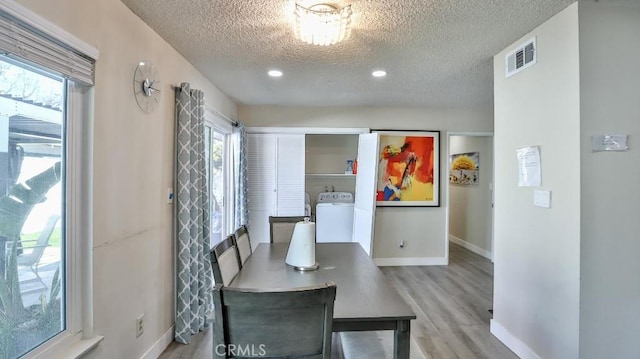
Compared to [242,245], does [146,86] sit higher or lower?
higher

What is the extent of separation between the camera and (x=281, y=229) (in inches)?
125

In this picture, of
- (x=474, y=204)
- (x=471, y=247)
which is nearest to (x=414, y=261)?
(x=471, y=247)

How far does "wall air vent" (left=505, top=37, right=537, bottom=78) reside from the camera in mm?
2322

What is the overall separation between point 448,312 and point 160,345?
2.54 metres

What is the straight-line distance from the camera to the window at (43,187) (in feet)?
4.31

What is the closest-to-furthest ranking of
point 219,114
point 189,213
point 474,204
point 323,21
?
point 323,21, point 189,213, point 219,114, point 474,204

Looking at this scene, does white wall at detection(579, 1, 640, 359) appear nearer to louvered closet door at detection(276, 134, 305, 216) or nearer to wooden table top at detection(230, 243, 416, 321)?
wooden table top at detection(230, 243, 416, 321)

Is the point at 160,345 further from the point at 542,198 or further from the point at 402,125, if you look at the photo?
the point at 402,125

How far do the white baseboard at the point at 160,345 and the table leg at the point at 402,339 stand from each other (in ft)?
5.76

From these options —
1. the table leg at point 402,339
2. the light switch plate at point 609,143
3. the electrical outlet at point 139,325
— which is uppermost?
the light switch plate at point 609,143

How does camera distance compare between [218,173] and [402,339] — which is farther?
[218,173]

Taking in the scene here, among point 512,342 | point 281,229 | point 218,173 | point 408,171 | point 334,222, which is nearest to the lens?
point 512,342

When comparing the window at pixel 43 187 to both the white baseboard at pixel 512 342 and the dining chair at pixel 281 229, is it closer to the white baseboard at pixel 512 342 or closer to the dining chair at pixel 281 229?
the dining chair at pixel 281 229

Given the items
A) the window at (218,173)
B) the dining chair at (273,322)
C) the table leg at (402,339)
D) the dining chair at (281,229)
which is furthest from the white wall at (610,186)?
the window at (218,173)
